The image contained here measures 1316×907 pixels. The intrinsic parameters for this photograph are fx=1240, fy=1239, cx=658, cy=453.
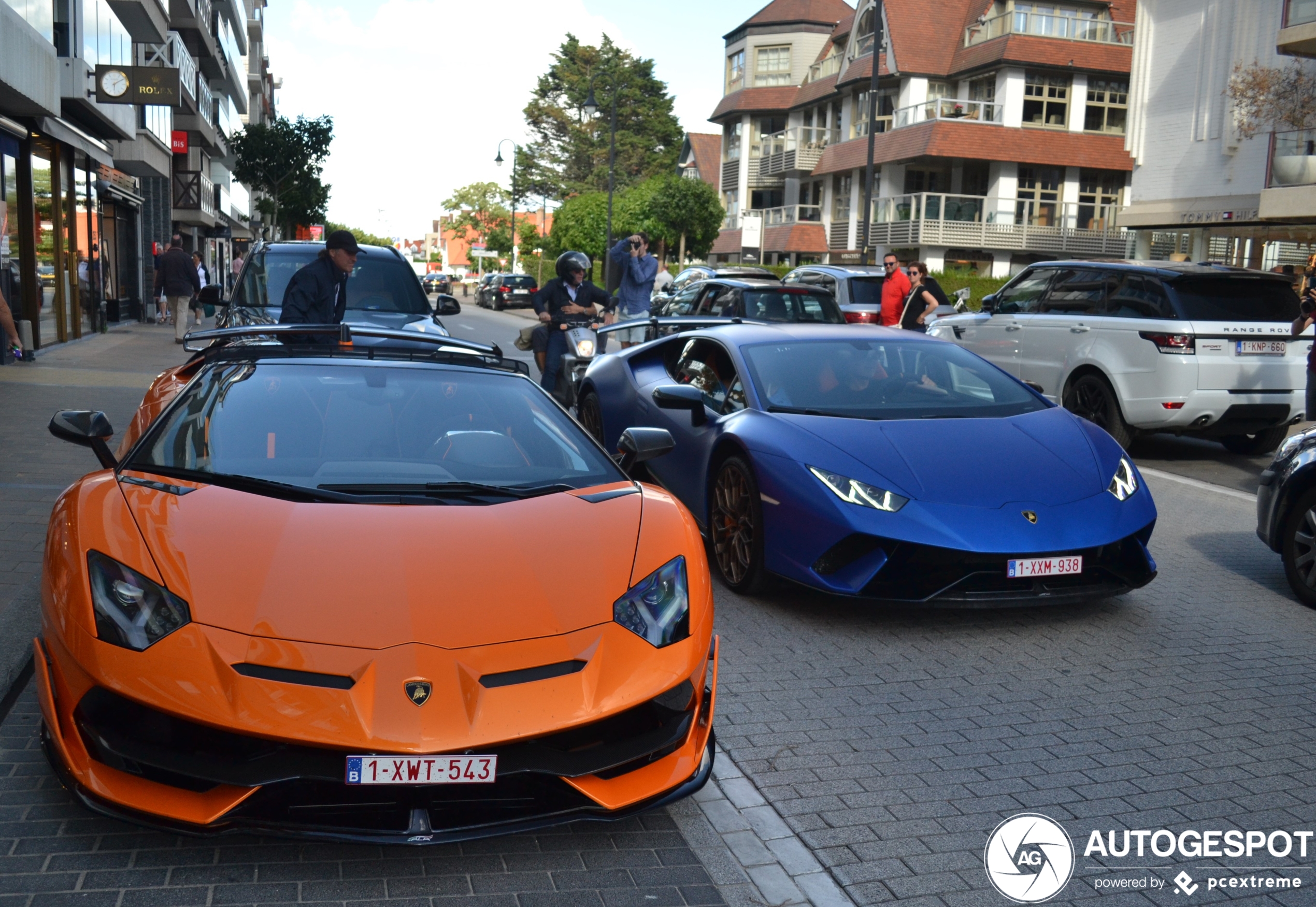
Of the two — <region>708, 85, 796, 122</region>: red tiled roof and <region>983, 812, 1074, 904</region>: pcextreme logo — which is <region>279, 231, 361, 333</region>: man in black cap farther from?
<region>708, 85, 796, 122</region>: red tiled roof

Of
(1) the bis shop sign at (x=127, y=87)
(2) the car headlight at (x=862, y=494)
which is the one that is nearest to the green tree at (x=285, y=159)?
(1) the bis shop sign at (x=127, y=87)

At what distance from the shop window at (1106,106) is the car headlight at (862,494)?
44.0 meters

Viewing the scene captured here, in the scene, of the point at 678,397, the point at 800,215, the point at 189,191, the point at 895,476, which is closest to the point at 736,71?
the point at 800,215

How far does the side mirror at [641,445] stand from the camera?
15.3 ft

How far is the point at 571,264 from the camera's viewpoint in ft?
37.4

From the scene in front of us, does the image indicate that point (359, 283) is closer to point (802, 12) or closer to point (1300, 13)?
point (1300, 13)

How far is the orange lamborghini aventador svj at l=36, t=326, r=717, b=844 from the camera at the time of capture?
300cm

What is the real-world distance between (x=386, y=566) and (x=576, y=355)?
7.93 m

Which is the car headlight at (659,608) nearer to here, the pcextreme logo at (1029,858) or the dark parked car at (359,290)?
the pcextreme logo at (1029,858)

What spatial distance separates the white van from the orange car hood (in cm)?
840

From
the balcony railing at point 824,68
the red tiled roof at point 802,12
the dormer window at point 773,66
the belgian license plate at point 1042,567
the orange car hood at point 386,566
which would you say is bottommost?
the belgian license plate at point 1042,567

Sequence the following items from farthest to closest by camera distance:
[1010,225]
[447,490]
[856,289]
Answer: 1. [1010,225]
2. [856,289]
3. [447,490]

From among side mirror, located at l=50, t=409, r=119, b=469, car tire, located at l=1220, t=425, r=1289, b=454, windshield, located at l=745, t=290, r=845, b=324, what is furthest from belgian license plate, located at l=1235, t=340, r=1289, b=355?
side mirror, located at l=50, t=409, r=119, b=469

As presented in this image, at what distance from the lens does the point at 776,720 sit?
457 centimetres
